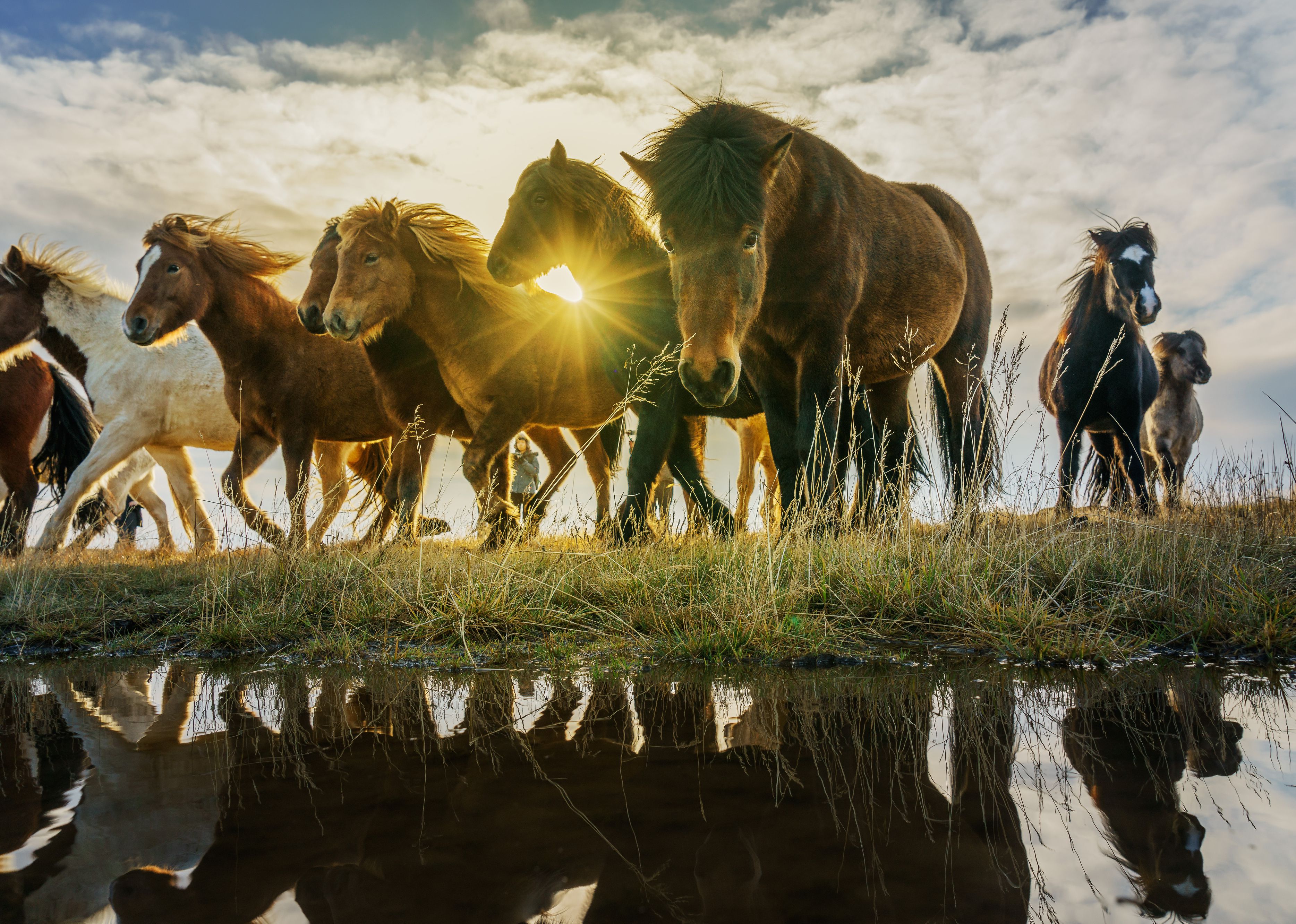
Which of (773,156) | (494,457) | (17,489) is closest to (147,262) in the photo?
(17,489)

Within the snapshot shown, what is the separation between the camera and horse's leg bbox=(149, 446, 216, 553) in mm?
8234

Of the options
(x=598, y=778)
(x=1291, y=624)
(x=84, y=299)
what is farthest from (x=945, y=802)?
(x=84, y=299)

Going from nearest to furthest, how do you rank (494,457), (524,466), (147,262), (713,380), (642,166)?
(713,380) < (642,166) < (494,457) < (147,262) < (524,466)

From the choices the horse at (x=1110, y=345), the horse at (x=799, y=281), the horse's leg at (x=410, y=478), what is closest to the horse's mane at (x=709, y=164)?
the horse at (x=799, y=281)

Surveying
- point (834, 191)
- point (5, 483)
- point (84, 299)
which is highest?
point (84, 299)

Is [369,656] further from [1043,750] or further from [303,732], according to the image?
[1043,750]

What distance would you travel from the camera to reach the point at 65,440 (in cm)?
916

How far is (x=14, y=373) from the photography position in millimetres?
8344

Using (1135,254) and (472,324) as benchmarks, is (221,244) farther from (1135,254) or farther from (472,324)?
(1135,254)

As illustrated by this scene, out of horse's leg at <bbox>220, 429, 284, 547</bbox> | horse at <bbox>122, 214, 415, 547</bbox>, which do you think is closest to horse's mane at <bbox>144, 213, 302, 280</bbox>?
horse at <bbox>122, 214, 415, 547</bbox>

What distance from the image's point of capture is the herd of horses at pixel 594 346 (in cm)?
416

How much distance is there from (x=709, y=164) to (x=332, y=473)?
5612 mm

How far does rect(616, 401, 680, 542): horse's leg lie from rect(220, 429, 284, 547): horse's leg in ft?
10.1

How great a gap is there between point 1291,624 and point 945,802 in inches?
91.4
